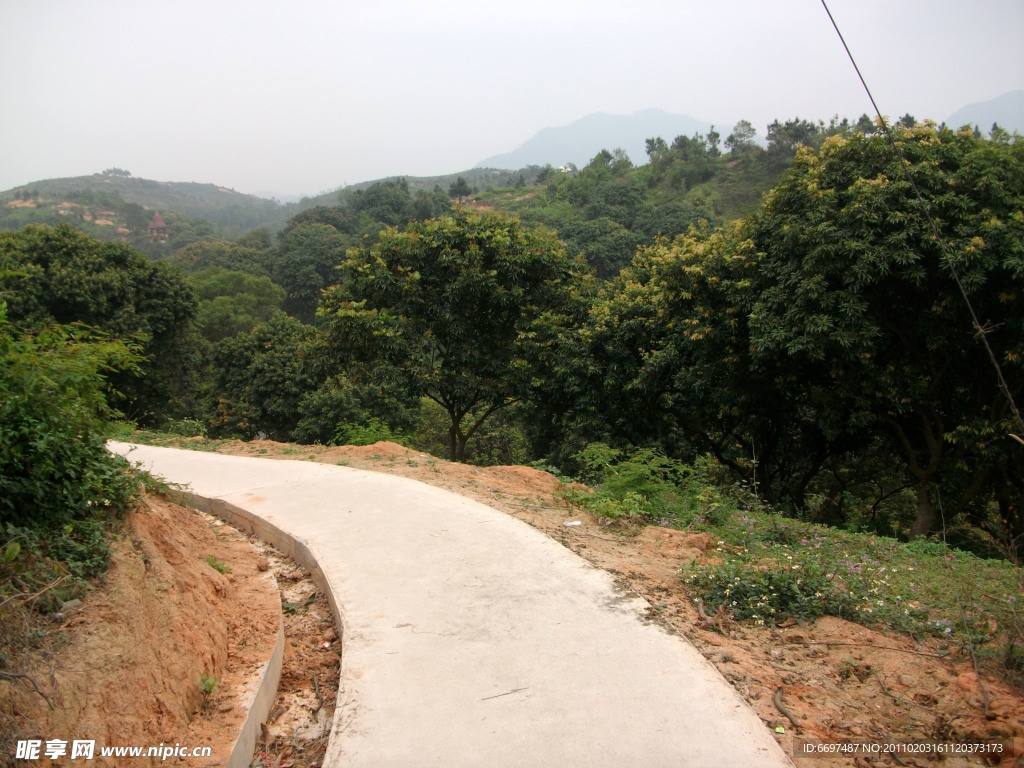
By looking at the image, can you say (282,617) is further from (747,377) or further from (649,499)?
(747,377)

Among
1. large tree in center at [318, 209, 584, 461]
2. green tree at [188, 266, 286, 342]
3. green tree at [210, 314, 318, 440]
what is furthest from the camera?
green tree at [188, 266, 286, 342]

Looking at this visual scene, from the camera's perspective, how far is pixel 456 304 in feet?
43.2

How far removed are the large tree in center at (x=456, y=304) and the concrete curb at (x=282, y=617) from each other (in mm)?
5926

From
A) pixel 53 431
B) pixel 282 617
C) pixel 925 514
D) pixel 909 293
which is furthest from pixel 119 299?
pixel 925 514

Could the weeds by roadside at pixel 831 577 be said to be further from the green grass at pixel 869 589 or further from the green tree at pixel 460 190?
the green tree at pixel 460 190

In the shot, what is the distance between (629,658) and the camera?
3.59 metres

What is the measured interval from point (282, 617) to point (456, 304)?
9.37 meters

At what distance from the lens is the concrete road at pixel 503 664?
288 cm

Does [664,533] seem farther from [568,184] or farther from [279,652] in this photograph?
[568,184]

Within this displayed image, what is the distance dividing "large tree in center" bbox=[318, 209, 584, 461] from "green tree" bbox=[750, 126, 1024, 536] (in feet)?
15.1

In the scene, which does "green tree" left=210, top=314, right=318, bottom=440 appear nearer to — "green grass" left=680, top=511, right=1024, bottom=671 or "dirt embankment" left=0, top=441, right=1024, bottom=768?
"dirt embankment" left=0, top=441, right=1024, bottom=768

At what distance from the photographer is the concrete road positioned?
288 centimetres

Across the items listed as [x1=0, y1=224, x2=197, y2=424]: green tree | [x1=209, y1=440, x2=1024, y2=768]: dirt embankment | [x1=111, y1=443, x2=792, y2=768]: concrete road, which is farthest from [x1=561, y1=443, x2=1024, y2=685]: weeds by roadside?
[x1=0, y1=224, x2=197, y2=424]: green tree

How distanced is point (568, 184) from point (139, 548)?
215 feet
